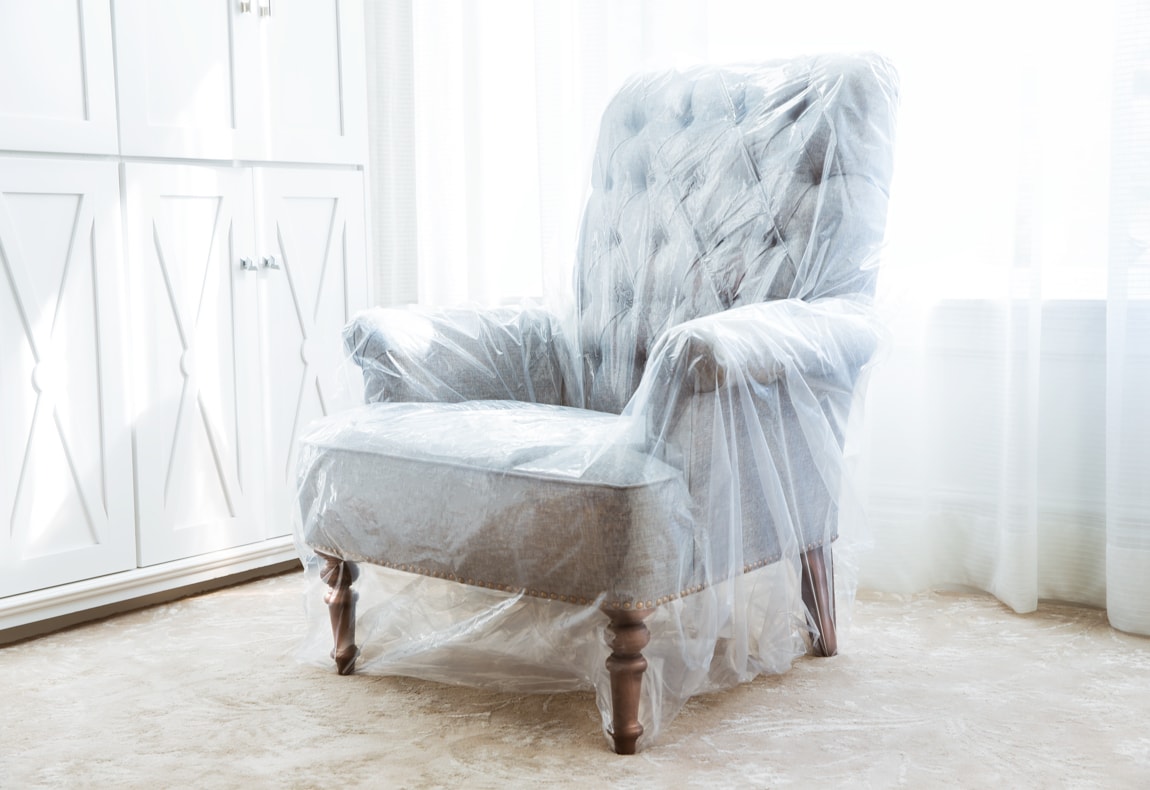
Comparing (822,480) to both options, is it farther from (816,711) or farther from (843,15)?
(843,15)

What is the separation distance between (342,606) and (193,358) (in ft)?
2.16

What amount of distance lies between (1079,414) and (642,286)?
861 mm

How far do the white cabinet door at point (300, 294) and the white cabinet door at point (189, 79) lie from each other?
115 millimetres

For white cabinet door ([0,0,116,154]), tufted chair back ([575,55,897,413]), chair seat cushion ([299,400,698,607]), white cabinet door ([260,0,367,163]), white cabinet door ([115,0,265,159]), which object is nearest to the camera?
chair seat cushion ([299,400,698,607])

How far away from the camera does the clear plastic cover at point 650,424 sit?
1.46m

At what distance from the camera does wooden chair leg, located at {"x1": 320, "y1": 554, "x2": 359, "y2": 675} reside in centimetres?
178

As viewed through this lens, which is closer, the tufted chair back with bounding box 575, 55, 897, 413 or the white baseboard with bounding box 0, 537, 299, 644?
the tufted chair back with bounding box 575, 55, 897, 413

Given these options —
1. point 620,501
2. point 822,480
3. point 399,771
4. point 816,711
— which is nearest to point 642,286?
point 822,480

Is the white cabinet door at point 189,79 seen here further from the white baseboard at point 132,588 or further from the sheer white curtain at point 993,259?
the white baseboard at point 132,588

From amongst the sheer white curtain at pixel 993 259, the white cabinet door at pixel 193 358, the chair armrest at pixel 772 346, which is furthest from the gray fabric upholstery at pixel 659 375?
the white cabinet door at pixel 193 358

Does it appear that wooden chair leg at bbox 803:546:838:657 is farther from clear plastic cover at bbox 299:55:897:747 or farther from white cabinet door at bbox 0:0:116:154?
white cabinet door at bbox 0:0:116:154

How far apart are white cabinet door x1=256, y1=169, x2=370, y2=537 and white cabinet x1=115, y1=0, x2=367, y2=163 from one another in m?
0.07

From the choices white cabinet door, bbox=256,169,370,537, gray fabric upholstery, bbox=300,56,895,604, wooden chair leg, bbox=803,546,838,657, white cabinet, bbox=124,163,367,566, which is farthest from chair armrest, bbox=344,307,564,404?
wooden chair leg, bbox=803,546,838,657

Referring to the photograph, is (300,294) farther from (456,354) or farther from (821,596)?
(821,596)
